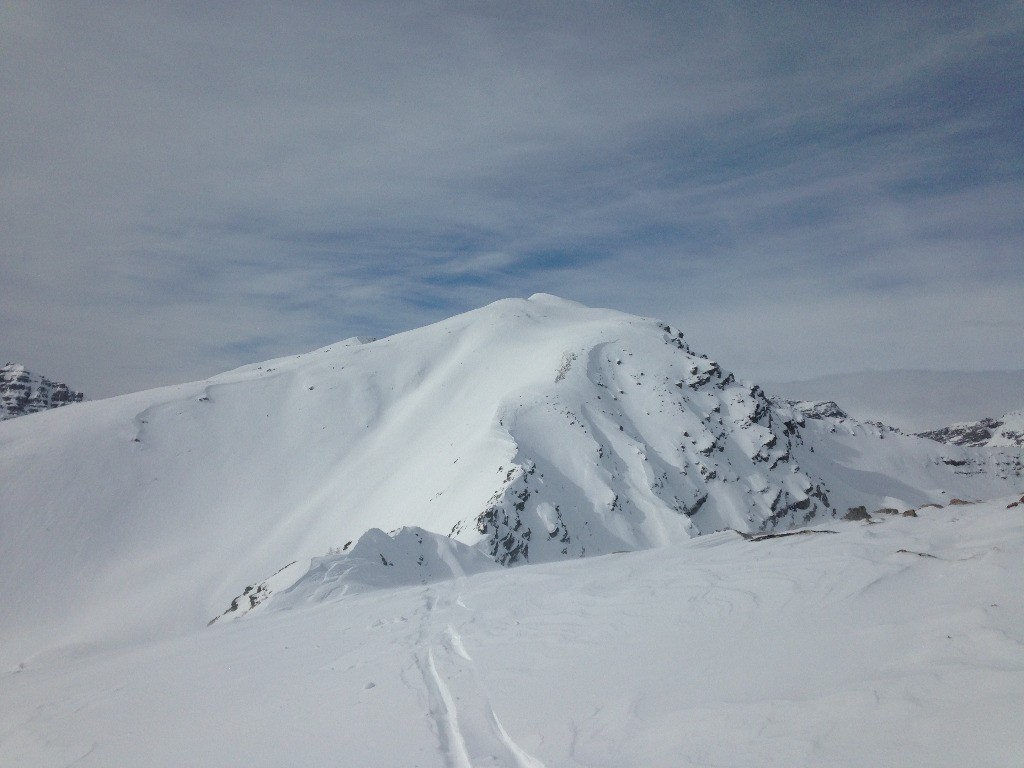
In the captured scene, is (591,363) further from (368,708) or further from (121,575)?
(368,708)

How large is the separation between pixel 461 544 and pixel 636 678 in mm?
20599

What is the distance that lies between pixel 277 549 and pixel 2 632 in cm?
1855

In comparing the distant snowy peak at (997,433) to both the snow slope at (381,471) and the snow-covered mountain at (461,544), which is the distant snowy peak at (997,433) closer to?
the snow-covered mountain at (461,544)

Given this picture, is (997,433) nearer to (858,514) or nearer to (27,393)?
(858,514)

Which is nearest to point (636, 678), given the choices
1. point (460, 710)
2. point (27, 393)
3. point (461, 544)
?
point (460, 710)

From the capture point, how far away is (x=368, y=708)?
22.4 feet

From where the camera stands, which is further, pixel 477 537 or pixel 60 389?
pixel 60 389

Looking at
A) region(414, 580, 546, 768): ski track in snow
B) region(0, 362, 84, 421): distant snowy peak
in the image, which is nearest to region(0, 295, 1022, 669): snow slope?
region(414, 580, 546, 768): ski track in snow

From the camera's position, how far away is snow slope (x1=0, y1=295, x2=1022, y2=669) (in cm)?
3903

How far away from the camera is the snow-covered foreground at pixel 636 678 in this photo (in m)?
4.57

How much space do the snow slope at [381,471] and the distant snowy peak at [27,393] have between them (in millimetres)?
91397

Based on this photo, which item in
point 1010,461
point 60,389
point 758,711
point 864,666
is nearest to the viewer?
point 758,711

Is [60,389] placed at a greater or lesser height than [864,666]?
greater

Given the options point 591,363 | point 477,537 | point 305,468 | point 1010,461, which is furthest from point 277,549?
point 1010,461
